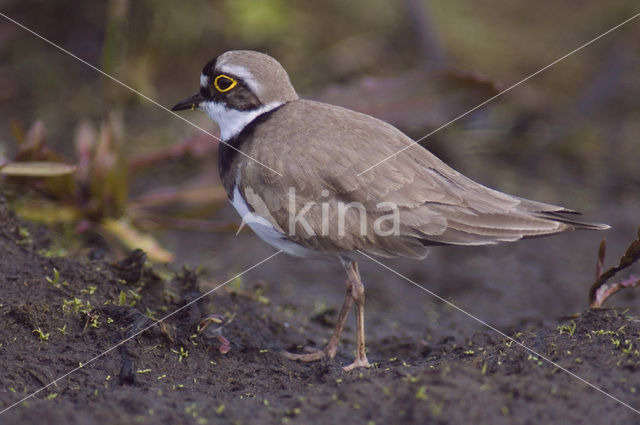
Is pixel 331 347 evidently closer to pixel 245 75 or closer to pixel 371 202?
pixel 371 202

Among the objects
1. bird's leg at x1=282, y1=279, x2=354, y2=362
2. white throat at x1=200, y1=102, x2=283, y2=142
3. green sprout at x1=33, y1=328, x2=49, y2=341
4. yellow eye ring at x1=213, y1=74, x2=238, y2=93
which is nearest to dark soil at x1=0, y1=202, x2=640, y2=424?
green sprout at x1=33, y1=328, x2=49, y2=341

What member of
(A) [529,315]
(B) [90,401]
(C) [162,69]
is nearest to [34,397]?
(B) [90,401]

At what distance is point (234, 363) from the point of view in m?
4.23

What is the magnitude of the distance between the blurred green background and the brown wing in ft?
7.61

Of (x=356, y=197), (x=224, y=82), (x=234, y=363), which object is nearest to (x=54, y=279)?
(x=234, y=363)

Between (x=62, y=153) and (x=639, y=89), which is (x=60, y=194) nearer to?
(x=62, y=153)

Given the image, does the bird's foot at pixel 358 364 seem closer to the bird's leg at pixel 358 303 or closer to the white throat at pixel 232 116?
the bird's leg at pixel 358 303

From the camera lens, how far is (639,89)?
9523 mm

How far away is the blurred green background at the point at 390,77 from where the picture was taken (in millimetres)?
7043

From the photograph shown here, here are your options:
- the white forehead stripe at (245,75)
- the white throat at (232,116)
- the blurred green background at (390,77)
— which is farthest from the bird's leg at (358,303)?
the blurred green background at (390,77)

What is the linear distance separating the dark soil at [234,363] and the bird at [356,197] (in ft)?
1.73

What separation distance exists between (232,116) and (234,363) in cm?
150

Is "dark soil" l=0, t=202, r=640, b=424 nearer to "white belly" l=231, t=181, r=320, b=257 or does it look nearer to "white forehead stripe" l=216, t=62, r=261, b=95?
"white belly" l=231, t=181, r=320, b=257

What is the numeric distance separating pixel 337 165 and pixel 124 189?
272cm
